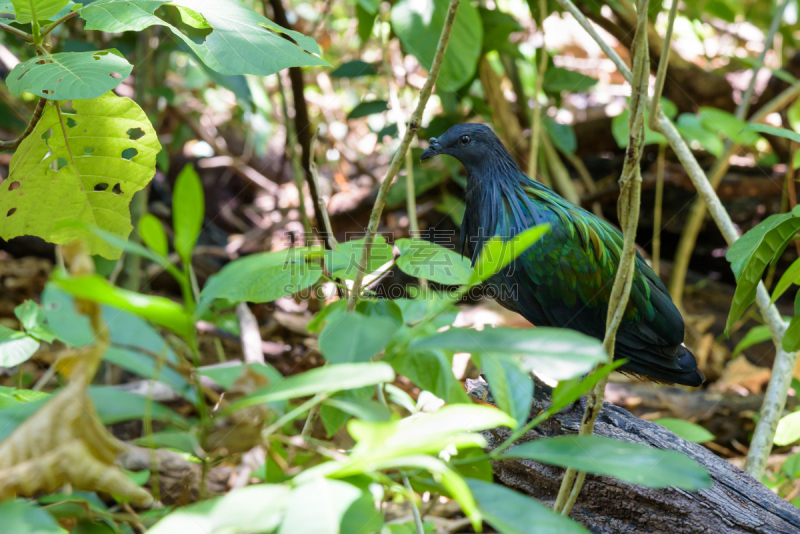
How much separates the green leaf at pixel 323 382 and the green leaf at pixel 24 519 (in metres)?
0.24

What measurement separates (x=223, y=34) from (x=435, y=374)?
0.97 meters

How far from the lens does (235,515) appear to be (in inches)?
23.1

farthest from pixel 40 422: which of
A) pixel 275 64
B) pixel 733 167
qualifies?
pixel 733 167

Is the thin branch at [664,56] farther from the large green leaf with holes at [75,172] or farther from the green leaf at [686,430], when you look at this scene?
the green leaf at [686,430]

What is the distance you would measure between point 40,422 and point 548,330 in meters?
0.61

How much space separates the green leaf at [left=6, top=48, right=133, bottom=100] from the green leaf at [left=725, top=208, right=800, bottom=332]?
171 cm

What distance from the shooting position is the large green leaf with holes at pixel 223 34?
1.38 m

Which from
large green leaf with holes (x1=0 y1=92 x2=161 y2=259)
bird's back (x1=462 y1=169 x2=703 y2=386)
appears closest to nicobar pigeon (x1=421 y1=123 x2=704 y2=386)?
bird's back (x1=462 y1=169 x2=703 y2=386)

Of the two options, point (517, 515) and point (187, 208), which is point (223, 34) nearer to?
point (187, 208)

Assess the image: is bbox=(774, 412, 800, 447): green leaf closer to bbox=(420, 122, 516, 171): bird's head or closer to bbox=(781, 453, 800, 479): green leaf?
bbox=(781, 453, 800, 479): green leaf

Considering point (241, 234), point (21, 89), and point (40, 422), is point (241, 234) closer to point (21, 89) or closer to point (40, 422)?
point (21, 89)

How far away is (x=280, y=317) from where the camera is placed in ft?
13.4

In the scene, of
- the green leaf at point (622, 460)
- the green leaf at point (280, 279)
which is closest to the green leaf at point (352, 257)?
the green leaf at point (280, 279)

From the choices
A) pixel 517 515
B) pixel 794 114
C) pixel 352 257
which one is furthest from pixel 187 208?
pixel 794 114
